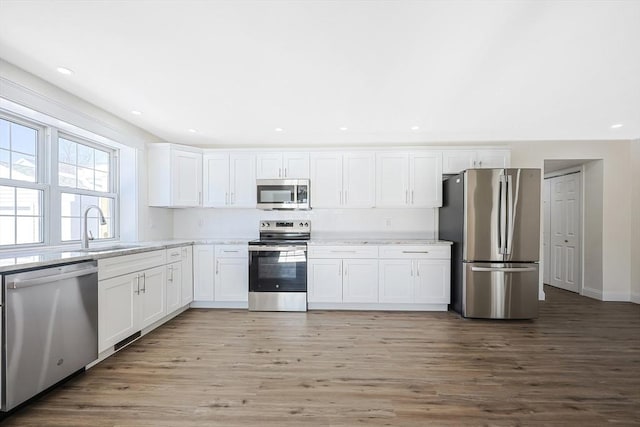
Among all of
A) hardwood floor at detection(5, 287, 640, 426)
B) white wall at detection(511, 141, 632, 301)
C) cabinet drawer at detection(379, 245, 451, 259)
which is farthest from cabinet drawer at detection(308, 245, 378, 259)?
white wall at detection(511, 141, 632, 301)

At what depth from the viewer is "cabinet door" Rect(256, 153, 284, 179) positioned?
177 inches

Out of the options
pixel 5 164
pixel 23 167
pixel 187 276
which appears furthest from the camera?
pixel 187 276

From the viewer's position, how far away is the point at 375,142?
448cm

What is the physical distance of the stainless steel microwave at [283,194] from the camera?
14.3ft

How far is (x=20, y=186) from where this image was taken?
2619 mm

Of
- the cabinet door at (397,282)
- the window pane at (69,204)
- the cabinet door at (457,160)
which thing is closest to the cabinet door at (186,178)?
the window pane at (69,204)

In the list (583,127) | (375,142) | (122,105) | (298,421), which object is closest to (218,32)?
(122,105)

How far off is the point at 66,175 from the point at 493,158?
5270 mm

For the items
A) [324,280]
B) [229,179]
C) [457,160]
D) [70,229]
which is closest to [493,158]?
[457,160]

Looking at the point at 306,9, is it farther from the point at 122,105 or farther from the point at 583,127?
the point at 583,127

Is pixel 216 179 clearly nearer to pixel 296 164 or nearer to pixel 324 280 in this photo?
pixel 296 164

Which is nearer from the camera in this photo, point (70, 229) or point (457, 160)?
point (70, 229)

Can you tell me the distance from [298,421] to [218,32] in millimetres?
2483

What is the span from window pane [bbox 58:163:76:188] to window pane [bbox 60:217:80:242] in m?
0.36
